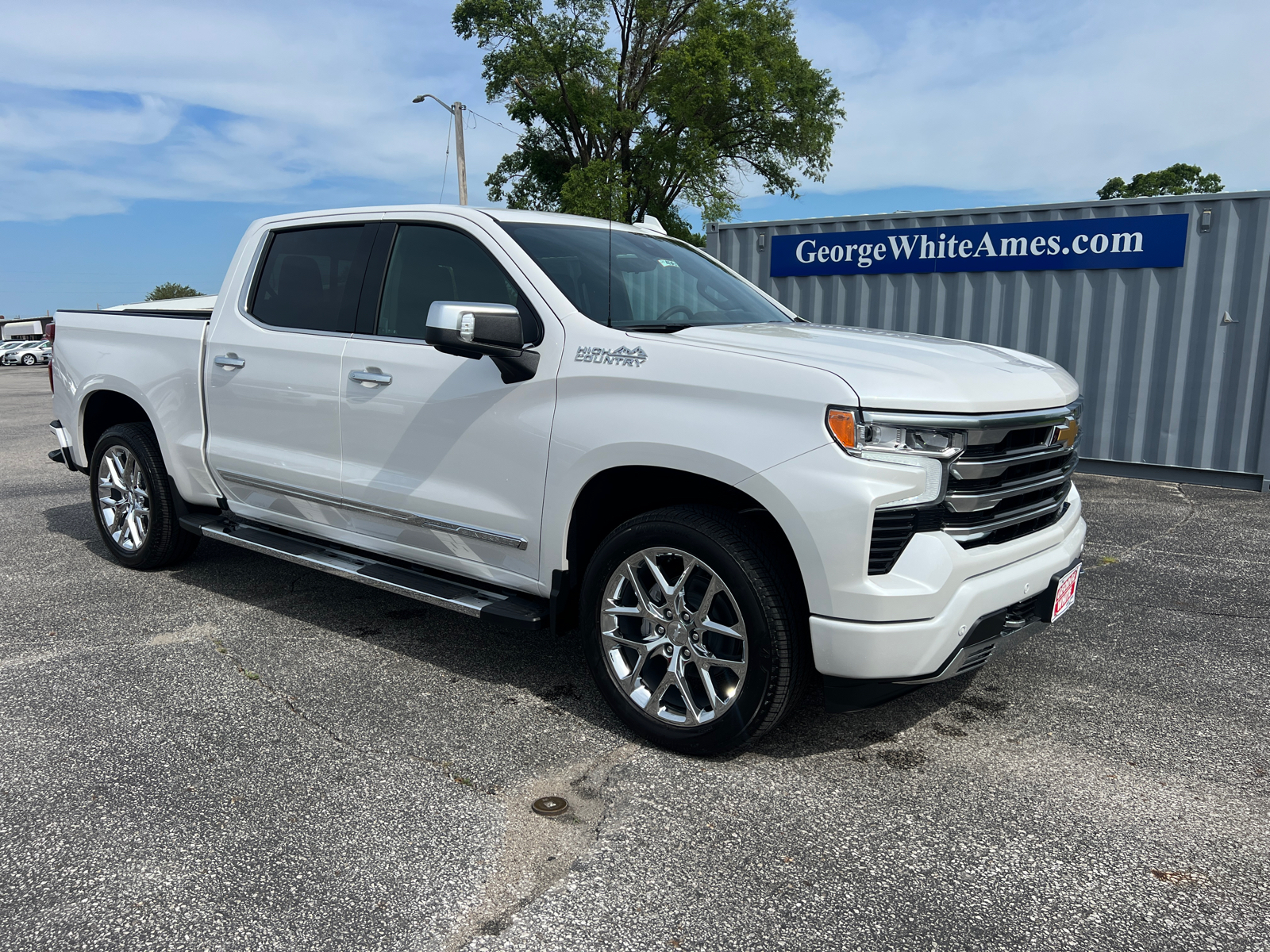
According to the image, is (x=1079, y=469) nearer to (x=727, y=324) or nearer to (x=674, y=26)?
(x=727, y=324)

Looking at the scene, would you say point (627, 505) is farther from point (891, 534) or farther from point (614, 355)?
point (891, 534)

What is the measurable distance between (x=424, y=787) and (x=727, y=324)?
209cm

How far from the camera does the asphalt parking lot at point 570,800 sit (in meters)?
2.35

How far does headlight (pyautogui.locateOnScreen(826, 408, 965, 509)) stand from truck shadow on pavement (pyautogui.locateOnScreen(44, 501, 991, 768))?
103 centimetres

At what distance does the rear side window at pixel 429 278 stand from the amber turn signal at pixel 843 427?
150cm

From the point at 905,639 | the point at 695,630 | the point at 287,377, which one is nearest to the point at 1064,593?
the point at 905,639

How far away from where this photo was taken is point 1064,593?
130 inches

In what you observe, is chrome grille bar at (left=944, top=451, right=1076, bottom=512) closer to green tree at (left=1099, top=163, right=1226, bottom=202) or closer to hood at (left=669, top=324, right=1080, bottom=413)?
hood at (left=669, top=324, right=1080, bottom=413)

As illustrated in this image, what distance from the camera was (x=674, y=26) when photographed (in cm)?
3297

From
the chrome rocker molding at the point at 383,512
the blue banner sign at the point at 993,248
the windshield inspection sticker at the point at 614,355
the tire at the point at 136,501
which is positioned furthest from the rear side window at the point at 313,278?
the blue banner sign at the point at 993,248

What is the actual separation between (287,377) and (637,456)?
202 centimetres

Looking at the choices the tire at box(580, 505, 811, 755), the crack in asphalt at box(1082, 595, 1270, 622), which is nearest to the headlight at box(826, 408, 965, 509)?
the tire at box(580, 505, 811, 755)

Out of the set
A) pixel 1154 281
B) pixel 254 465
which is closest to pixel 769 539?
pixel 254 465

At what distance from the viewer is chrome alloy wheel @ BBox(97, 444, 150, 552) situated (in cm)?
533
